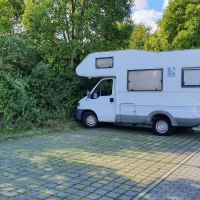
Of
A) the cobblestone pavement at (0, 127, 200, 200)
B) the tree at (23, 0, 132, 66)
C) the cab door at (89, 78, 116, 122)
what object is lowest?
the cobblestone pavement at (0, 127, 200, 200)

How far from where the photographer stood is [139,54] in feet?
38.9

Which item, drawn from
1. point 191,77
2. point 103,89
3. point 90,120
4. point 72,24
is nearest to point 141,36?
point 72,24

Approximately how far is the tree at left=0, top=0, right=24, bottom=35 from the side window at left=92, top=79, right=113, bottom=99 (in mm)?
7187

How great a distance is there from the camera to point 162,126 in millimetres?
11633

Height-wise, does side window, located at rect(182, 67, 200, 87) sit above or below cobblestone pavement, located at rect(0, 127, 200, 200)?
above

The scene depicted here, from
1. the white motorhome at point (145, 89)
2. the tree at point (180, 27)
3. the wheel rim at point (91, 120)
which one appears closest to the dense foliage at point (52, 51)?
the wheel rim at point (91, 120)

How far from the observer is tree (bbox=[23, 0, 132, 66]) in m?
14.0

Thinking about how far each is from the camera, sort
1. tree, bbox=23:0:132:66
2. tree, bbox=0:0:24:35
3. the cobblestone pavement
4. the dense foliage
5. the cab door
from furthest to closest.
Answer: tree, bbox=0:0:24:35 → tree, bbox=23:0:132:66 → the cab door → the dense foliage → the cobblestone pavement

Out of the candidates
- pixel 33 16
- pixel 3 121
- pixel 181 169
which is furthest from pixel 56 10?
pixel 181 169

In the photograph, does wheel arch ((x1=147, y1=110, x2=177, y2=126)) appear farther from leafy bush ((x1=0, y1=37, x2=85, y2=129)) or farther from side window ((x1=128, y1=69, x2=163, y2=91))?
leafy bush ((x1=0, y1=37, x2=85, y2=129))

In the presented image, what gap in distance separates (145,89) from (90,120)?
111 inches

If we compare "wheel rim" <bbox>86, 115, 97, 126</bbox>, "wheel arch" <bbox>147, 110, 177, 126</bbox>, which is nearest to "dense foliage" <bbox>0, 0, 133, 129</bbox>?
"wheel rim" <bbox>86, 115, 97, 126</bbox>

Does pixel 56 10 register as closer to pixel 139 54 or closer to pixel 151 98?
pixel 139 54

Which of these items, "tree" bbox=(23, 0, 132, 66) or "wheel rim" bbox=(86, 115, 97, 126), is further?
"tree" bbox=(23, 0, 132, 66)
